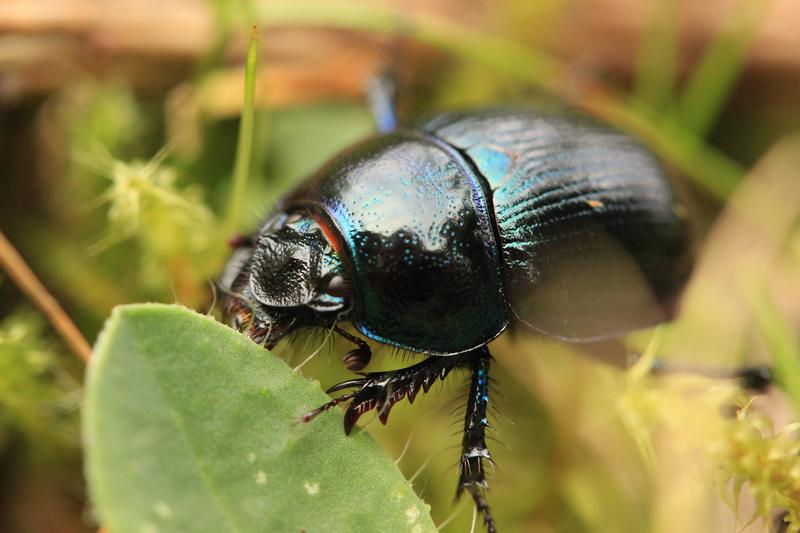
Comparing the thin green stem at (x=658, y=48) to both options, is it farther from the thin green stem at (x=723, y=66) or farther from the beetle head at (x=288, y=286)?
the beetle head at (x=288, y=286)

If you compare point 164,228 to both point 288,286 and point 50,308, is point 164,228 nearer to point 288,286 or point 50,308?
point 50,308

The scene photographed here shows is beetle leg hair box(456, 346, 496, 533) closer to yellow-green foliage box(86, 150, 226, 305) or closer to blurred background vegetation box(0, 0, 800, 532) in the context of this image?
blurred background vegetation box(0, 0, 800, 532)

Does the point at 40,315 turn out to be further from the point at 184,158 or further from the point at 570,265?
the point at 570,265

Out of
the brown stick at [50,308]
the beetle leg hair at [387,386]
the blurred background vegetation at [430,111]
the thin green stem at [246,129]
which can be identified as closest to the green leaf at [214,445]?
the beetle leg hair at [387,386]

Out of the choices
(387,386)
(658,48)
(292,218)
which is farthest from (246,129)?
(658,48)

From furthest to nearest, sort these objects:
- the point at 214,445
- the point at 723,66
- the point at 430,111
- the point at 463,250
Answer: the point at 723,66
the point at 430,111
the point at 463,250
the point at 214,445

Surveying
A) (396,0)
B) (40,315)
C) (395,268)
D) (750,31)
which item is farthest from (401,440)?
(750,31)
